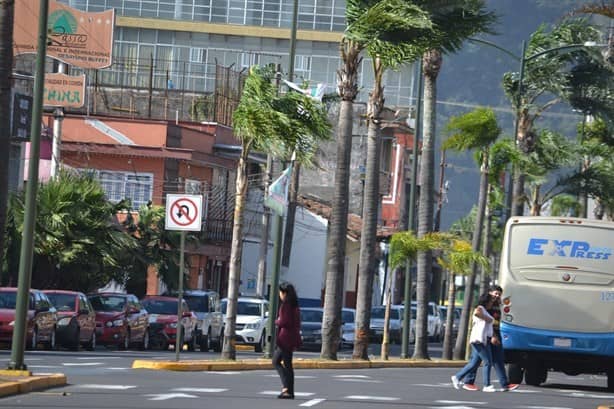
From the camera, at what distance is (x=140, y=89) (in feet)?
244

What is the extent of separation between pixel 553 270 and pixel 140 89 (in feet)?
154

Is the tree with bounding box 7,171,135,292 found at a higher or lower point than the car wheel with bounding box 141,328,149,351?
higher

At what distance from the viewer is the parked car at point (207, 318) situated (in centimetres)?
4472

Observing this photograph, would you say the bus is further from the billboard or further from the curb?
the billboard

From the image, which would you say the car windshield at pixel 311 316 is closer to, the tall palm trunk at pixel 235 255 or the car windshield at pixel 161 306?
the car windshield at pixel 161 306

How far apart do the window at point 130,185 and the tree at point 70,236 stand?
13494 mm

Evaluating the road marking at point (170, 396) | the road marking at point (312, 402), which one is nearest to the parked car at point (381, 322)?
the road marking at point (312, 402)

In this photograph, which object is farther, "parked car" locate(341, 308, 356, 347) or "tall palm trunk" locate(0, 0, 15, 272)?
"parked car" locate(341, 308, 356, 347)

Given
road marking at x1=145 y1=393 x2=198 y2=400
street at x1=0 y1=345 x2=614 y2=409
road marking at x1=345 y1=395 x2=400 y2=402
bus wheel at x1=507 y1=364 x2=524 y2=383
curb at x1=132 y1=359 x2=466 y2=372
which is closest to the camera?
street at x1=0 y1=345 x2=614 y2=409

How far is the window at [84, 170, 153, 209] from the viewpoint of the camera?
201 ft

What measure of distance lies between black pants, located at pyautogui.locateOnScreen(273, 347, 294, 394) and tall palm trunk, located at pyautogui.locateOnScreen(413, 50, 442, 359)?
2236cm

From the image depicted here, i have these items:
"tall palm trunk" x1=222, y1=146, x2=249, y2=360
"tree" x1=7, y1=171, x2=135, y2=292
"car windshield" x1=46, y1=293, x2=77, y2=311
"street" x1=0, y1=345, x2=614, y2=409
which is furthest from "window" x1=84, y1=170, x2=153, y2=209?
"tall palm trunk" x1=222, y1=146, x2=249, y2=360

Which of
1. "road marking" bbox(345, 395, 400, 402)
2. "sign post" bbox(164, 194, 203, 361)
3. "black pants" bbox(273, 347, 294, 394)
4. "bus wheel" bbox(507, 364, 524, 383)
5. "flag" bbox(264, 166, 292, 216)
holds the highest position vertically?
→ "flag" bbox(264, 166, 292, 216)

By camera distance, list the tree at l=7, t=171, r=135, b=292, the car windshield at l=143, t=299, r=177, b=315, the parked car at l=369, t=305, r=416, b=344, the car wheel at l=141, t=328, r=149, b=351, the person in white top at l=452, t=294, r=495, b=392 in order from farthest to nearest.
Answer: the parked car at l=369, t=305, r=416, b=344
the car windshield at l=143, t=299, r=177, b=315
the tree at l=7, t=171, r=135, b=292
the car wheel at l=141, t=328, r=149, b=351
the person in white top at l=452, t=294, r=495, b=392
